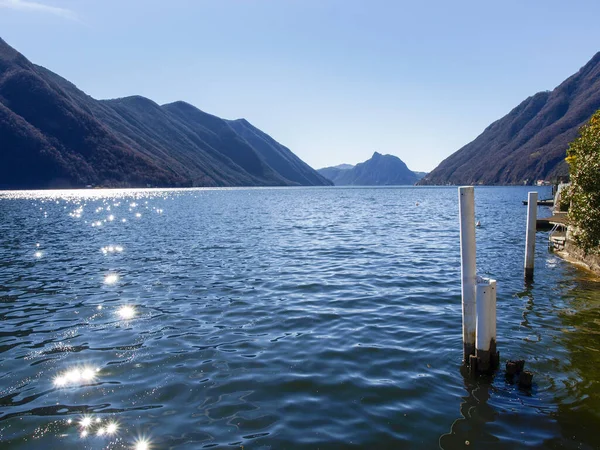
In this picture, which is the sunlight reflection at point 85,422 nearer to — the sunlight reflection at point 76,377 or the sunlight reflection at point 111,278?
the sunlight reflection at point 76,377

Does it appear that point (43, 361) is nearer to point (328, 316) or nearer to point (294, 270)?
point (328, 316)

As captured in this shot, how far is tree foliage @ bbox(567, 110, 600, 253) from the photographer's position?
1655 centimetres

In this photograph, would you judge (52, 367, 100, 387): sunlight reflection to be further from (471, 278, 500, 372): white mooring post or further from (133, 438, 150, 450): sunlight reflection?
(471, 278, 500, 372): white mooring post

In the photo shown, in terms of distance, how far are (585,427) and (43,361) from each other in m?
12.0

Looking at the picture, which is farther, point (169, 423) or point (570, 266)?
point (570, 266)

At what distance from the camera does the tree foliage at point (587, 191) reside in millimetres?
16547

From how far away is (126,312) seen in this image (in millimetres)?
14141

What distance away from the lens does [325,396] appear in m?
8.38

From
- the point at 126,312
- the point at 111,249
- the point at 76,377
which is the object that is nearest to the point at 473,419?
the point at 76,377

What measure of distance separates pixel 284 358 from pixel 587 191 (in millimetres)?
14996

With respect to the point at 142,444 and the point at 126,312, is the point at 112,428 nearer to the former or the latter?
the point at 142,444

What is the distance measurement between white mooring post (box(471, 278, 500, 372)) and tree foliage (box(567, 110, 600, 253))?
11.1 meters

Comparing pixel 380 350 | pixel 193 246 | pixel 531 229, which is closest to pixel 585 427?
pixel 380 350

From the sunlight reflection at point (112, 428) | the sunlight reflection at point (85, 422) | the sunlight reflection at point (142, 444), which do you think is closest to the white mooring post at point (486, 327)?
the sunlight reflection at point (142, 444)
